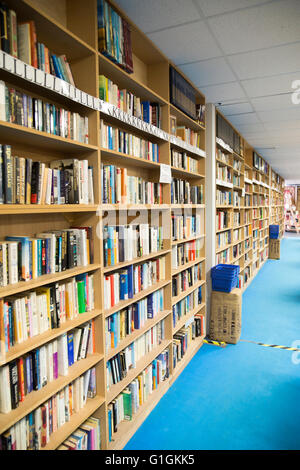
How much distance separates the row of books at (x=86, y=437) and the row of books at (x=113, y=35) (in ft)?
7.80

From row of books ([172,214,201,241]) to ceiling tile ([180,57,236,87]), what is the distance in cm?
146

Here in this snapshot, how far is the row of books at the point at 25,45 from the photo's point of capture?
1.34 m

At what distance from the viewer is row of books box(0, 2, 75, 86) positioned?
1.34 m

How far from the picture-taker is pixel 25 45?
57.2 inches

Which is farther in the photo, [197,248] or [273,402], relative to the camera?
[197,248]

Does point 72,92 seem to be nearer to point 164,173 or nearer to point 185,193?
point 164,173

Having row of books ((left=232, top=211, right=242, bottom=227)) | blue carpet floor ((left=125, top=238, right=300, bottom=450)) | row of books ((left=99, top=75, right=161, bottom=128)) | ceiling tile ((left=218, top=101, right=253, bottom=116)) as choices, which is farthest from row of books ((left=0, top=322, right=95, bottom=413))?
row of books ((left=232, top=211, right=242, bottom=227))

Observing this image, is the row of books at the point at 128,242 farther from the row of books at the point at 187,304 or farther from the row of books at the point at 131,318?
the row of books at the point at 187,304

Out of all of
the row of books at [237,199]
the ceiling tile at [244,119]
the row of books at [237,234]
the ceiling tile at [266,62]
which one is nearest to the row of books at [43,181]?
the ceiling tile at [266,62]

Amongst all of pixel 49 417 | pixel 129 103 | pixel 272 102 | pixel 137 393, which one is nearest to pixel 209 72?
pixel 129 103
